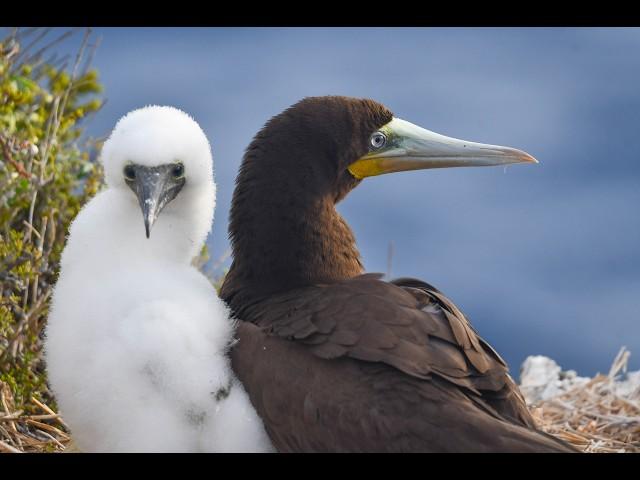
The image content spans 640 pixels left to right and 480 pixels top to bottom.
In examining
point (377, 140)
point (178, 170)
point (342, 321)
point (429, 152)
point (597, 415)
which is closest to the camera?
point (342, 321)

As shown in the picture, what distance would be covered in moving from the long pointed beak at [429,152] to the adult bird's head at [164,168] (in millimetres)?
760

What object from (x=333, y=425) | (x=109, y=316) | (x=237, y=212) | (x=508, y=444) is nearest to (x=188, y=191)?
(x=237, y=212)

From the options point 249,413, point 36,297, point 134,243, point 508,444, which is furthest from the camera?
point 36,297

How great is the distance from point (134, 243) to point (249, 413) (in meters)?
0.86

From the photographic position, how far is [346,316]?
3.66 meters

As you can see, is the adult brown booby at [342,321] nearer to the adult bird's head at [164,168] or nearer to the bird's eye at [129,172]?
the adult bird's head at [164,168]

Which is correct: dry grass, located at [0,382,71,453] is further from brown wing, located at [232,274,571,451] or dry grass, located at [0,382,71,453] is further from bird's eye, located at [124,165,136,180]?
brown wing, located at [232,274,571,451]

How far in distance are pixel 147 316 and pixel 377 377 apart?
0.85 metres

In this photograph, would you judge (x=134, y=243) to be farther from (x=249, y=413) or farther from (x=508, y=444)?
(x=508, y=444)

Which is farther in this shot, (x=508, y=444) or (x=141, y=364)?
(x=141, y=364)

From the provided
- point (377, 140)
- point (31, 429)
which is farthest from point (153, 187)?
point (31, 429)

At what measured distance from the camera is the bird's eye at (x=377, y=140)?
14.8 feet

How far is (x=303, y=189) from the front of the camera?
13.6 feet

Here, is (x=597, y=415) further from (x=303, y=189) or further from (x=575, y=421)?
(x=303, y=189)
